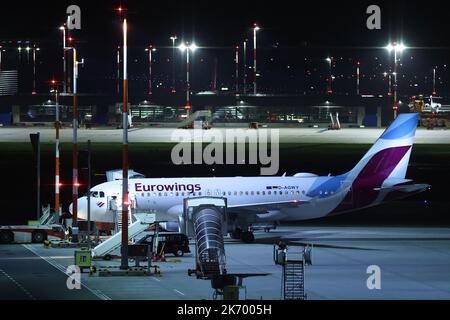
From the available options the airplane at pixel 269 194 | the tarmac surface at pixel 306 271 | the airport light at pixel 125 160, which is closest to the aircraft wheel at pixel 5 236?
the tarmac surface at pixel 306 271

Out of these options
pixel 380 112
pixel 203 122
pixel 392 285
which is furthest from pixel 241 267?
pixel 380 112

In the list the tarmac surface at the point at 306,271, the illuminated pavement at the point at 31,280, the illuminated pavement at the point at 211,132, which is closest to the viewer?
the illuminated pavement at the point at 31,280

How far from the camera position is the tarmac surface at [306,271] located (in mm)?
44094

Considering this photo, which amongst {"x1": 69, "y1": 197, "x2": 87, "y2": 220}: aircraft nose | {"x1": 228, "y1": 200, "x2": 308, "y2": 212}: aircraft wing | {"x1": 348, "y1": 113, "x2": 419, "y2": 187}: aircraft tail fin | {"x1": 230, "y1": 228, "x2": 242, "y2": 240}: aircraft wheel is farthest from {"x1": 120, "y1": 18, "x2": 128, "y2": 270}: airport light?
{"x1": 348, "y1": 113, "x2": 419, "y2": 187}: aircraft tail fin

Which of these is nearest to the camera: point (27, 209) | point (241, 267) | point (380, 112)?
point (241, 267)

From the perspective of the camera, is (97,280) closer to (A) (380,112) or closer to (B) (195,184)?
(B) (195,184)

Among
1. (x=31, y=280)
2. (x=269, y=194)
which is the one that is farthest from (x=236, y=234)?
(x=31, y=280)

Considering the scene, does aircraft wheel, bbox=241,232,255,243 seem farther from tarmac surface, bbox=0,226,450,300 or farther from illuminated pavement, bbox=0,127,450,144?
illuminated pavement, bbox=0,127,450,144

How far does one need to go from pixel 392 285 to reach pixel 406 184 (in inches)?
852

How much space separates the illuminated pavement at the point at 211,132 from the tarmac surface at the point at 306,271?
3211 inches

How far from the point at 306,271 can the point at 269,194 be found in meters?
16.3

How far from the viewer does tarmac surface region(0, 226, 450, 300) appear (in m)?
44.1

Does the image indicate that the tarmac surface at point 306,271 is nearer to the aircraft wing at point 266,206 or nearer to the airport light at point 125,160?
the airport light at point 125,160
